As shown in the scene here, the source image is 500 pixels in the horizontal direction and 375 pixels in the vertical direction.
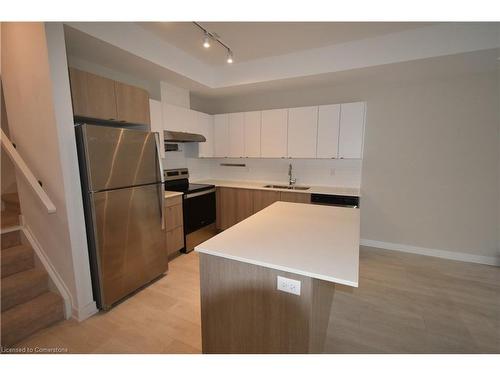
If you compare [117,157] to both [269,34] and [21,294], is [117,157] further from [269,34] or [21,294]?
[269,34]

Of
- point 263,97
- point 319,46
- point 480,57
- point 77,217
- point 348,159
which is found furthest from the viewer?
point 263,97

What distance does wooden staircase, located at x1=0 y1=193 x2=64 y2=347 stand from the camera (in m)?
1.82

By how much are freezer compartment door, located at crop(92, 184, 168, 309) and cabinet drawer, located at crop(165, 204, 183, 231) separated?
302 millimetres

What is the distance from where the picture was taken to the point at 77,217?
6.40 feet

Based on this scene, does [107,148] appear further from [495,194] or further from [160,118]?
[495,194]

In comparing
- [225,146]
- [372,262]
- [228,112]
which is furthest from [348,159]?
[228,112]

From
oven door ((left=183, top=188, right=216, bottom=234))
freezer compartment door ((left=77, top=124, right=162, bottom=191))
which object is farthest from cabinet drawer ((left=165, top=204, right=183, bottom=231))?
freezer compartment door ((left=77, top=124, right=162, bottom=191))

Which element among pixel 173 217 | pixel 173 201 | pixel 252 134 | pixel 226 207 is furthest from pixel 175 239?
pixel 252 134

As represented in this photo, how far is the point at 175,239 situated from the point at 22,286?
1.47m

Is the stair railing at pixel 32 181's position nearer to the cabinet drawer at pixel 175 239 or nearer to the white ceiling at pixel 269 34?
the cabinet drawer at pixel 175 239

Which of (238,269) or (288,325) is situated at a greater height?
(238,269)

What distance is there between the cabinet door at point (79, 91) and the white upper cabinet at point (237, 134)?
7.53 feet

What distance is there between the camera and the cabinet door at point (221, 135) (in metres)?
4.07
